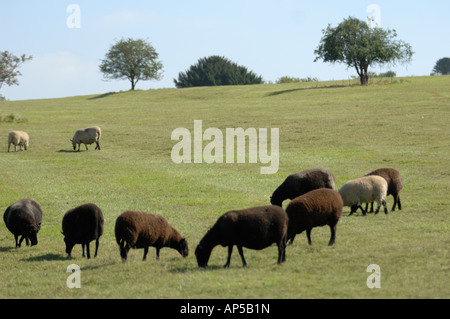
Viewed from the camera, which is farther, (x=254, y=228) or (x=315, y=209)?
(x=315, y=209)

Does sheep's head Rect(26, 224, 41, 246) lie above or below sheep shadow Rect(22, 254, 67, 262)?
above

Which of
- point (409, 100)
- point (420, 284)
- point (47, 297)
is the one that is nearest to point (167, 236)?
point (47, 297)

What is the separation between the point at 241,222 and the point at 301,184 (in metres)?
6.41

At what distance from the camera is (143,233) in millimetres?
11641

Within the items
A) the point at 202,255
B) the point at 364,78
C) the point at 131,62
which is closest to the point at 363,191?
the point at 202,255

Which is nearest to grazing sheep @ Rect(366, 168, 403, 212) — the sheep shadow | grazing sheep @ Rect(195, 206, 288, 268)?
grazing sheep @ Rect(195, 206, 288, 268)

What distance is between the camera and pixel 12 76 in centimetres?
6147

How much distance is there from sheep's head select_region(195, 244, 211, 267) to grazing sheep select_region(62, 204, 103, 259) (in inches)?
110

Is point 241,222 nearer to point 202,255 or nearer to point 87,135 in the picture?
point 202,255

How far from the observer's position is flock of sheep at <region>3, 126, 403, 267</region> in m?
10.6

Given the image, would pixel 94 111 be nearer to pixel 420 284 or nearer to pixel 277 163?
pixel 277 163

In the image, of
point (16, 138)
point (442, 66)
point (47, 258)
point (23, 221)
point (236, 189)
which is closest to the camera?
point (47, 258)

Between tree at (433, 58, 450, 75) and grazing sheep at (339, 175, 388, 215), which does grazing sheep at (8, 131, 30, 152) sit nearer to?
grazing sheep at (339, 175, 388, 215)
